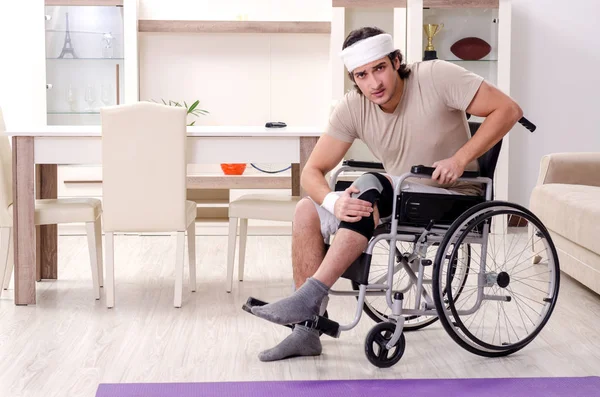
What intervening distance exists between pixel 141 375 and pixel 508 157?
368 centimetres

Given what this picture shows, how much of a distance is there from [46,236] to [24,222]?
46 cm

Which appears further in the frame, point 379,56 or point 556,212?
point 556,212

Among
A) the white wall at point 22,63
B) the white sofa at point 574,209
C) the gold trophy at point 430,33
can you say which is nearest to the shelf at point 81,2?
the white wall at point 22,63

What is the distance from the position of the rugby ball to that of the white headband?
9.70 feet

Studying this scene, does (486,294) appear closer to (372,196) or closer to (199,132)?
(372,196)

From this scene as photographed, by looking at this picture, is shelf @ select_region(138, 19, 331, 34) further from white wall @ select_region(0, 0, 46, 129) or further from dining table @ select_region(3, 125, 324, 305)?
dining table @ select_region(3, 125, 324, 305)

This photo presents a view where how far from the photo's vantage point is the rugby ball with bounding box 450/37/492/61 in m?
5.51

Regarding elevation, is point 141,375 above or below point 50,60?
below

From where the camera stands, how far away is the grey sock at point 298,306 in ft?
8.13

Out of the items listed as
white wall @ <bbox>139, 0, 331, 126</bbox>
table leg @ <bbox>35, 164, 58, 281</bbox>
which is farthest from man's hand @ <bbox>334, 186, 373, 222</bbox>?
white wall @ <bbox>139, 0, 331, 126</bbox>

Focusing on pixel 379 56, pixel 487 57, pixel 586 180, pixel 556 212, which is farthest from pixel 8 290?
pixel 487 57

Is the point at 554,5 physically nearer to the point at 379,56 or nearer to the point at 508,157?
the point at 508,157

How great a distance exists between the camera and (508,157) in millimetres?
5617

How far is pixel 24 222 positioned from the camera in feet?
11.4
